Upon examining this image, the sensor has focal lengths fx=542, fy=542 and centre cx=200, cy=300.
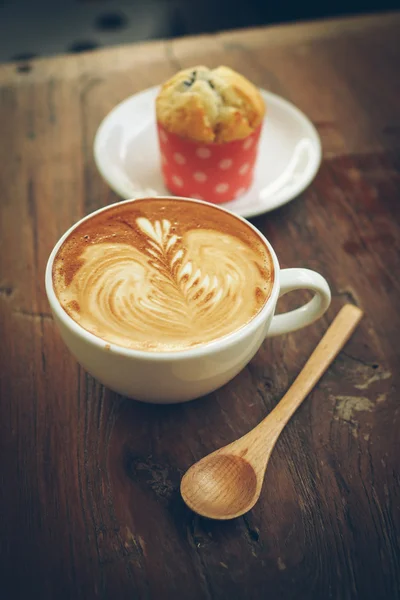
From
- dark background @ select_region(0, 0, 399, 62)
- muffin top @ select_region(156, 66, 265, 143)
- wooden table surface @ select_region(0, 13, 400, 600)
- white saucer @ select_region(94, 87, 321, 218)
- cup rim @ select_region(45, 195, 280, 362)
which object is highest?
muffin top @ select_region(156, 66, 265, 143)

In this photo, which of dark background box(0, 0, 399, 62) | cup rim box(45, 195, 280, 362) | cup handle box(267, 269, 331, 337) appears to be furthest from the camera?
dark background box(0, 0, 399, 62)

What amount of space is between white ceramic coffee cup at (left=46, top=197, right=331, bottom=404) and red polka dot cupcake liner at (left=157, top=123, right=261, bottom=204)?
454 millimetres

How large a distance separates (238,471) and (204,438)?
0.08 meters

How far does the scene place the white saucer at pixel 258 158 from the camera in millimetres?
1274

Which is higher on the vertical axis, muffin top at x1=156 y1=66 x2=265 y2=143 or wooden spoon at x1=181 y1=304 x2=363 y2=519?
muffin top at x1=156 y1=66 x2=265 y2=143

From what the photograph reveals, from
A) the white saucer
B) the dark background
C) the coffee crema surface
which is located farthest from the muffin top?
the dark background

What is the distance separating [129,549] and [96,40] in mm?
3254

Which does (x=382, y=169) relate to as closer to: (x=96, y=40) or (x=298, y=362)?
(x=298, y=362)

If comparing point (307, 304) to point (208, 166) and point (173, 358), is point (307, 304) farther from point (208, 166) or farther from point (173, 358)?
point (208, 166)

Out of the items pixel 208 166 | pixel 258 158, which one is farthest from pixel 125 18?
pixel 208 166

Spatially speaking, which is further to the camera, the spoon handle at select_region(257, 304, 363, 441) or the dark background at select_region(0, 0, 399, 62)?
the dark background at select_region(0, 0, 399, 62)

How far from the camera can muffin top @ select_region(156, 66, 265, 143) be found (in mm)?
1197

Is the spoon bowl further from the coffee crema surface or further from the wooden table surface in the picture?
the coffee crema surface

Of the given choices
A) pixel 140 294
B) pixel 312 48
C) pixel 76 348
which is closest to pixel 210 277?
pixel 140 294
